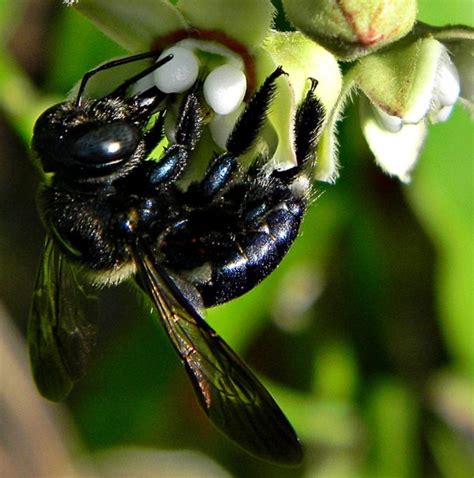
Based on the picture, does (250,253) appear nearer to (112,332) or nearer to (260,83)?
(260,83)

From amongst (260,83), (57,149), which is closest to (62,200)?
(57,149)

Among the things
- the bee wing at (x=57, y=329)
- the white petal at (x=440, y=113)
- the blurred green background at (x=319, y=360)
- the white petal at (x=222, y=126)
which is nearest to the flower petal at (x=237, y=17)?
the white petal at (x=222, y=126)

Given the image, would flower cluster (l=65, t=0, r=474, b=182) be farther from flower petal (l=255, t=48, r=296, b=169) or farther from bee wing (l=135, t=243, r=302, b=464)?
bee wing (l=135, t=243, r=302, b=464)

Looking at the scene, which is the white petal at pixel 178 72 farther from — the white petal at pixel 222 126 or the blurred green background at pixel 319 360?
the blurred green background at pixel 319 360

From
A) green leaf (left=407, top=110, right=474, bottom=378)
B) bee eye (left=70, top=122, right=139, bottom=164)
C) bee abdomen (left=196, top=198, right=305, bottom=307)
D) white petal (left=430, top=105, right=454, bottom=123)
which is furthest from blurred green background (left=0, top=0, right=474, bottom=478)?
bee eye (left=70, top=122, right=139, bottom=164)

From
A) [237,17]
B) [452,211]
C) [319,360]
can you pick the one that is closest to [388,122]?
[237,17]

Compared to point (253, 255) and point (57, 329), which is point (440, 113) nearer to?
point (253, 255)
